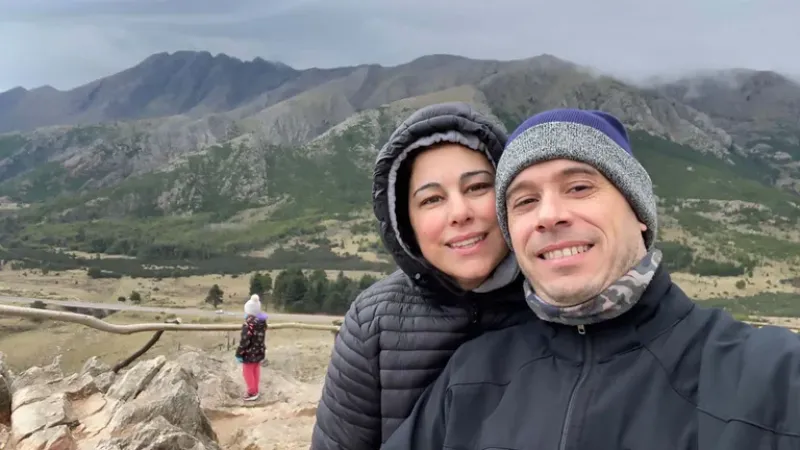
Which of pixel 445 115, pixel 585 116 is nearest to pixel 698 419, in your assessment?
pixel 585 116

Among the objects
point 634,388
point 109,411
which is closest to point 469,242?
point 634,388

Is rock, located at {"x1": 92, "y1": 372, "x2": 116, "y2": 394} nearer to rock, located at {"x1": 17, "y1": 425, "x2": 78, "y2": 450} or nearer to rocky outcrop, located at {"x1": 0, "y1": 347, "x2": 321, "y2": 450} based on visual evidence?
rocky outcrop, located at {"x1": 0, "y1": 347, "x2": 321, "y2": 450}

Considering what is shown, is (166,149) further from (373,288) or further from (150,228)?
(373,288)

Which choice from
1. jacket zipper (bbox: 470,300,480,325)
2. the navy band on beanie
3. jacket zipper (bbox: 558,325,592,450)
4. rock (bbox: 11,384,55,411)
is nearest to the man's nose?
the navy band on beanie

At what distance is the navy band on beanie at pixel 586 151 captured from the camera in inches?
69.9

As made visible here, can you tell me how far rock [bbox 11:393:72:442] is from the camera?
4109mm

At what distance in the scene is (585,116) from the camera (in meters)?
1.85

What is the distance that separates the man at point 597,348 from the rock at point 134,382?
390 cm

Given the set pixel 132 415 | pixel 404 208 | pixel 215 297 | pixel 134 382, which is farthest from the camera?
pixel 215 297

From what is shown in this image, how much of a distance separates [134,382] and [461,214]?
416 cm

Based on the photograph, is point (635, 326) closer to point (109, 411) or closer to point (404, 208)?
point (404, 208)

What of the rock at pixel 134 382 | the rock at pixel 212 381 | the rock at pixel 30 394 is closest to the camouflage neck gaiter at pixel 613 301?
the rock at pixel 30 394

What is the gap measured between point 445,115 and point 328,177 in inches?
5641

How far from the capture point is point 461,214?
206 cm
